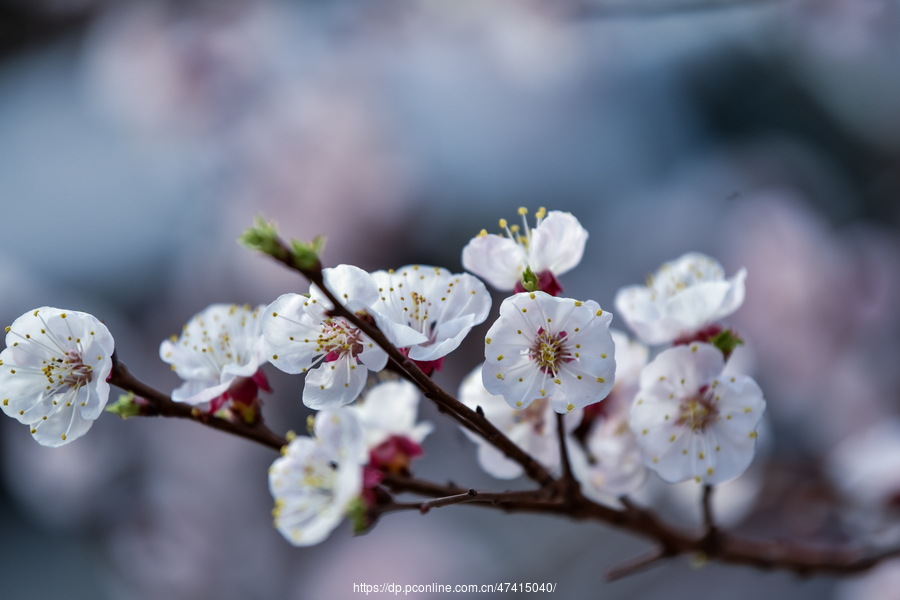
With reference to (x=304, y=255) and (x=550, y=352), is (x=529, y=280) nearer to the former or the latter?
(x=550, y=352)

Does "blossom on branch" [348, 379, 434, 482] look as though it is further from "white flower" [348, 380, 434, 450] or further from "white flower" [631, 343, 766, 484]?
"white flower" [631, 343, 766, 484]

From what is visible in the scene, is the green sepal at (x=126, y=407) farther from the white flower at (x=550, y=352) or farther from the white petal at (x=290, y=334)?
the white flower at (x=550, y=352)

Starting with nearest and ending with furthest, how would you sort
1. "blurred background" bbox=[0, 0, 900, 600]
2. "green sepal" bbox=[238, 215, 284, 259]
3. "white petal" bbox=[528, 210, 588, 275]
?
"green sepal" bbox=[238, 215, 284, 259] → "white petal" bbox=[528, 210, 588, 275] → "blurred background" bbox=[0, 0, 900, 600]

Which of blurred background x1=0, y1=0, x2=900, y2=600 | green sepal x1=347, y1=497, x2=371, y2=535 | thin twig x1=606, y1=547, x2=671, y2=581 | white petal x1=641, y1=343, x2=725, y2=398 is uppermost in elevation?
blurred background x1=0, y1=0, x2=900, y2=600

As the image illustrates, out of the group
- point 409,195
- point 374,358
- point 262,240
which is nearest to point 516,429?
point 374,358

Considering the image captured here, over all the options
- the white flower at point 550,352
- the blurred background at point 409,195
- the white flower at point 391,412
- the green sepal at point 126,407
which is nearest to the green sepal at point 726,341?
the white flower at point 550,352

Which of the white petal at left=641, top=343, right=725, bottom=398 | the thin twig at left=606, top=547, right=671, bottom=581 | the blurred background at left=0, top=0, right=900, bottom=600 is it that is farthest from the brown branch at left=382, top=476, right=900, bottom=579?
the blurred background at left=0, top=0, right=900, bottom=600
